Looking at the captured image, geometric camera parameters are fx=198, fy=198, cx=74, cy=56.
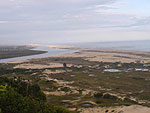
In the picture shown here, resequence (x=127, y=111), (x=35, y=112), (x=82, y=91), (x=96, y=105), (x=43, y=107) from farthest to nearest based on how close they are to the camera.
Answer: (x=82, y=91) < (x=96, y=105) < (x=127, y=111) < (x=43, y=107) < (x=35, y=112)

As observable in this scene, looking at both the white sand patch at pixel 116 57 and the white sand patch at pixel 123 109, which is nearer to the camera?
the white sand patch at pixel 123 109

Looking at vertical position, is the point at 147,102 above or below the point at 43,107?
below

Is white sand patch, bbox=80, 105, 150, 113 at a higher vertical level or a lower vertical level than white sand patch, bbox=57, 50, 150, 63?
lower

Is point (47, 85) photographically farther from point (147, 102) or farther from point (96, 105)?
point (147, 102)

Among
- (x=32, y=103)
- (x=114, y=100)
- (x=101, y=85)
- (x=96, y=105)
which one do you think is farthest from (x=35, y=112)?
(x=101, y=85)

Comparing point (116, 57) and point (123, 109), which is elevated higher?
point (116, 57)

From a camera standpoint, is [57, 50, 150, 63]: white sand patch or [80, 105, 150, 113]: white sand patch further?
[57, 50, 150, 63]: white sand patch

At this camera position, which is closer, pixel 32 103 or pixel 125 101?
pixel 32 103

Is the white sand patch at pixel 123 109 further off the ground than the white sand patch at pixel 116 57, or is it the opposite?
the white sand patch at pixel 116 57

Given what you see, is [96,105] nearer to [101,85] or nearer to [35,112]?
[35,112]

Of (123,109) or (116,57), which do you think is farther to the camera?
(116,57)

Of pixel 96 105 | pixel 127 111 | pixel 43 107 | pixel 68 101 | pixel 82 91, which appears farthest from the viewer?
pixel 82 91
